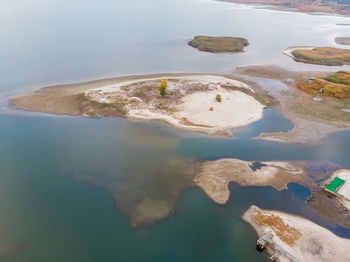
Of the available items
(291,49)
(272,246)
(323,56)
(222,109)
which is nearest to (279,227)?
(272,246)

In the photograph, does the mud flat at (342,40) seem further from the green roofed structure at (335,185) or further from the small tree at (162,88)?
the green roofed structure at (335,185)

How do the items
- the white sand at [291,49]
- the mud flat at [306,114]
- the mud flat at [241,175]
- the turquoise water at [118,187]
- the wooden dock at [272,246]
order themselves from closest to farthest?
the wooden dock at [272,246], the turquoise water at [118,187], the mud flat at [241,175], the mud flat at [306,114], the white sand at [291,49]

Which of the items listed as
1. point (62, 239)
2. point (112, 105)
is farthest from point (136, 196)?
point (112, 105)

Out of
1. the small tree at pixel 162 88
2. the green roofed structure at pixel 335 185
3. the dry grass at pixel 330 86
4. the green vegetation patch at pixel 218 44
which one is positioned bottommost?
the green roofed structure at pixel 335 185

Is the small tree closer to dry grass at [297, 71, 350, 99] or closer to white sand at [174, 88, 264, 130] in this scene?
white sand at [174, 88, 264, 130]

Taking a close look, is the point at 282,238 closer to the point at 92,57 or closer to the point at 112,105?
the point at 112,105

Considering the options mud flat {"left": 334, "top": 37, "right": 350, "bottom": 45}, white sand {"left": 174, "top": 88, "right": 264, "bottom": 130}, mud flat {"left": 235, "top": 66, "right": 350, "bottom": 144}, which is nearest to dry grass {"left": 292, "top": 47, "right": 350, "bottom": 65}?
mud flat {"left": 334, "top": 37, "right": 350, "bottom": 45}

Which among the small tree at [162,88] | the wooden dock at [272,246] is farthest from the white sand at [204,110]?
the wooden dock at [272,246]
